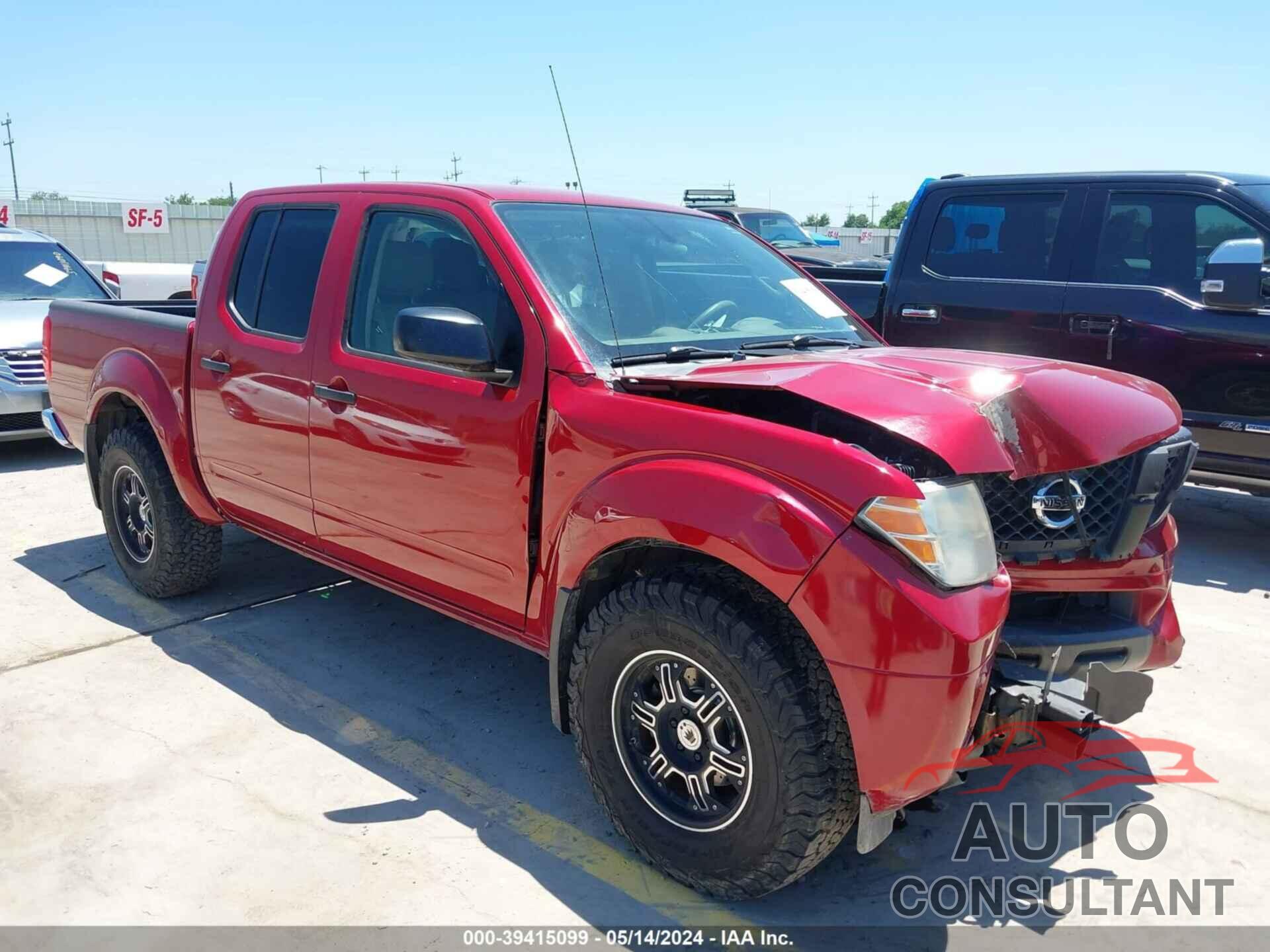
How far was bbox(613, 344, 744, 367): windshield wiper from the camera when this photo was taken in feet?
10.3

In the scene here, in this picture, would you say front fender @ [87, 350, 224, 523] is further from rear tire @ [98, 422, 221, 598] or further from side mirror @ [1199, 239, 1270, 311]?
side mirror @ [1199, 239, 1270, 311]

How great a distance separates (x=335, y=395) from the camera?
369 cm

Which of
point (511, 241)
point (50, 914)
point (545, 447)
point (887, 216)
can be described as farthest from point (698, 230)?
point (887, 216)

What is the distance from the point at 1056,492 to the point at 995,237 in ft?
12.8

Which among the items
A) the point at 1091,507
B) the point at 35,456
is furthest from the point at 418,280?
the point at 35,456

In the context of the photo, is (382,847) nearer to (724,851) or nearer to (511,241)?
(724,851)

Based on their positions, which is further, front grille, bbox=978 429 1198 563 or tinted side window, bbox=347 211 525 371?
tinted side window, bbox=347 211 525 371

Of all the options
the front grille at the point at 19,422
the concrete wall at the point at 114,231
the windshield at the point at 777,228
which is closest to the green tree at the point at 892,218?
the concrete wall at the point at 114,231

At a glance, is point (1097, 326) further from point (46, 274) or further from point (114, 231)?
point (114, 231)

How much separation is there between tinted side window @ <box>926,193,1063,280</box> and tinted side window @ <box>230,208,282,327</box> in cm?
414

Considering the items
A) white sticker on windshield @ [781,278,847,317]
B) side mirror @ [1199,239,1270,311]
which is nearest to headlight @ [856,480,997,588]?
white sticker on windshield @ [781,278,847,317]

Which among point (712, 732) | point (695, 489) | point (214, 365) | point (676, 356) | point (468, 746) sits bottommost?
point (468, 746)

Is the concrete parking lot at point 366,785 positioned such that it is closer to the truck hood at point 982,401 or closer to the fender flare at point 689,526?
the fender flare at point 689,526

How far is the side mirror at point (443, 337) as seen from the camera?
301 cm
